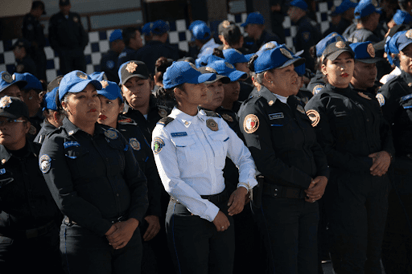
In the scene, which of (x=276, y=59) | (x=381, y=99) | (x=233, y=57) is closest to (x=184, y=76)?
(x=276, y=59)

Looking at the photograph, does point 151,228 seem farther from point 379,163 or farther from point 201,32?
point 201,32

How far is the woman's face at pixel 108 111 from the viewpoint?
3.12m

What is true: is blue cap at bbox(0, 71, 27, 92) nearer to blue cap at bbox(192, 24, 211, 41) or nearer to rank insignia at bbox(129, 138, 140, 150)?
rank insignia at bbox(129, 138, 140, 150)

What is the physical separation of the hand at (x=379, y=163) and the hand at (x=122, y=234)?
1758mm

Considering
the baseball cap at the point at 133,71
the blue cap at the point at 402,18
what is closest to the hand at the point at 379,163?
the baseball cap at the point at 133,71

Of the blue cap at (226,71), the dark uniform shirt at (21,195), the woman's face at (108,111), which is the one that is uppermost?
the blue cap at (226,71)

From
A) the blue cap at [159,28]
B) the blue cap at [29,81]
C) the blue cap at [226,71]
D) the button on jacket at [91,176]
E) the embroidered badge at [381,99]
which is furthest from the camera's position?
the blue cap at [159,28]

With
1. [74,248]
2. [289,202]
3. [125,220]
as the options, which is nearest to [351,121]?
[289,202]

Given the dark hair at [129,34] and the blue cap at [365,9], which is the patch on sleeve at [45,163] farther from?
the blue cap at [365,9]

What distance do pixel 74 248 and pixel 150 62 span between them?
3.70 metres

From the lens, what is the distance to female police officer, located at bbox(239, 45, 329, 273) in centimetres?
298

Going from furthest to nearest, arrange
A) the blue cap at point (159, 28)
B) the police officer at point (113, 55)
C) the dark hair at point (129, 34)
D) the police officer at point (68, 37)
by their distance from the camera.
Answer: the police officer at point (68, 37) → the police officer at point (113, 55) → the dark hair at point (129, 34) → the blue cap at point (159, 28)

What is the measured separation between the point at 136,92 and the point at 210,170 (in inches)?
42.6

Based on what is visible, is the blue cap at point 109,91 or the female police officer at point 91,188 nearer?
the female police officer at point 91,188
